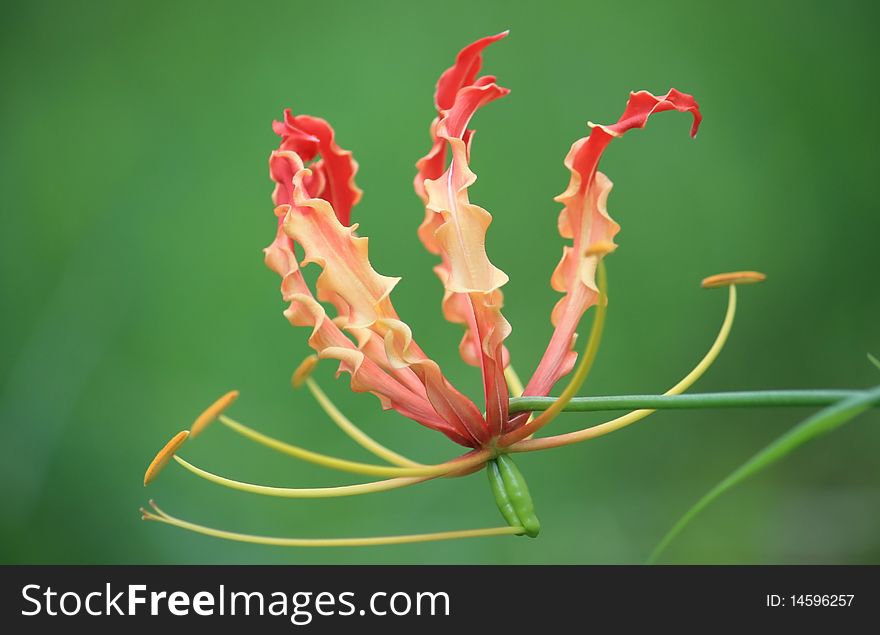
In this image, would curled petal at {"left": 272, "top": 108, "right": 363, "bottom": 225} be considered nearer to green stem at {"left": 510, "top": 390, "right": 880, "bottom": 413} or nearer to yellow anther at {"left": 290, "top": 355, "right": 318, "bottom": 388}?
yellow anther at {"left": 290, "top": 355, "right": 318, "bottom": 388}

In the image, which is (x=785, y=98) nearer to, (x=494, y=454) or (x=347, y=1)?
(x=347, y=1)

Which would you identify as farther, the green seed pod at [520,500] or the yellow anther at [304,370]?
the yellow anther at [304,370]

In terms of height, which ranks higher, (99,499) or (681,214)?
(681,214)

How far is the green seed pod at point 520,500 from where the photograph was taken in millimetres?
931

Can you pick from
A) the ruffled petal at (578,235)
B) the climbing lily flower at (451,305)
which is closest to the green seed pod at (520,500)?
the climbing lily flower at (451,305)

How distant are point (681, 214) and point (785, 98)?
0.51 metres

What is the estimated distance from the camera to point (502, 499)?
3.11 ft

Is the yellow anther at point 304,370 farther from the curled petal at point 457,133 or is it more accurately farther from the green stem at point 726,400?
the green stem at point 726,400

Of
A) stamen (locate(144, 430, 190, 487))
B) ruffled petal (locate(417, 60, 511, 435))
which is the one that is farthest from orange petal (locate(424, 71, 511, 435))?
stamen (locate(144, 430, 190, 487))

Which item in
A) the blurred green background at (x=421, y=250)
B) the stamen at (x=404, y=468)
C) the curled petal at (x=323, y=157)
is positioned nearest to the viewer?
the stamen at (x=404, y=468)

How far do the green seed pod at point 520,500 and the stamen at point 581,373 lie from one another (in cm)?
4

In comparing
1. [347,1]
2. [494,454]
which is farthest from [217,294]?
[494,454]

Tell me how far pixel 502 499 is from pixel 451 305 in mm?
248

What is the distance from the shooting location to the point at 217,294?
2998 millimetres
